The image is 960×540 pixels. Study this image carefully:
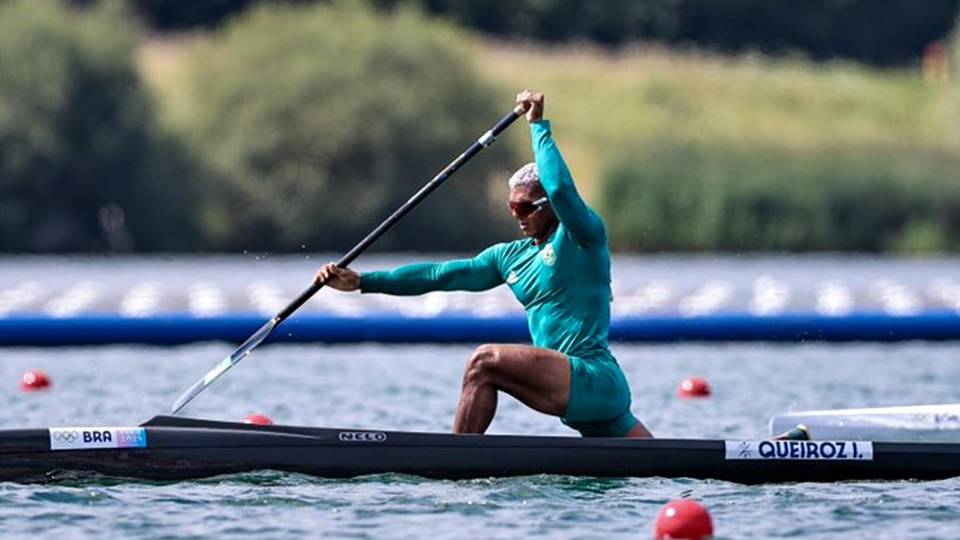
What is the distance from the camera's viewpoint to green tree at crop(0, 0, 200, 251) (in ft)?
141

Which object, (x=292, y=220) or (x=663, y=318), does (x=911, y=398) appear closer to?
(x=663, y=318)

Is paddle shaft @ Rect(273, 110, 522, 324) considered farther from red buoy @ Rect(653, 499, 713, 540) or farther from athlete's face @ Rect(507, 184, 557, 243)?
red buoy @ Rect(653, 499, 713, 540)

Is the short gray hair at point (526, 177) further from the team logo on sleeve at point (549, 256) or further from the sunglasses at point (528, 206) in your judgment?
Answer: the team logo on sleeve at point (549, 256)

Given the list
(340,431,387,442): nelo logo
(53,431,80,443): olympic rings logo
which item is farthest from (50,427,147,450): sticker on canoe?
(340,431,387,442): nelo logo

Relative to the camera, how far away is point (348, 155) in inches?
1795

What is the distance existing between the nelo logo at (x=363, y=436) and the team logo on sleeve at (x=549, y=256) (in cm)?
109

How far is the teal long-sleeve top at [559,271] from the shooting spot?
32.7 feet

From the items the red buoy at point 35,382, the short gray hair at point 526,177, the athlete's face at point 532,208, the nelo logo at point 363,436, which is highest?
the short gray hair at point 526,177

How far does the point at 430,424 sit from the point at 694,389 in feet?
8.70

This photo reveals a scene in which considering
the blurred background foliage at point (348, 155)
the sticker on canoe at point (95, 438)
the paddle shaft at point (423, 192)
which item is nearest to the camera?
the sticker on canoe at point (95, 438)

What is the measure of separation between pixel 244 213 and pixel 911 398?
30.9 m

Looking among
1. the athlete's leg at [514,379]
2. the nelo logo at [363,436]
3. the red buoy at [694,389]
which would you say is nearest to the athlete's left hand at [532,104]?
the athlete's leg at [514,379]

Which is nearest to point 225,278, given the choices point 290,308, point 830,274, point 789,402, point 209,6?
point 830,274

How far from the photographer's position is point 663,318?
785 inches
